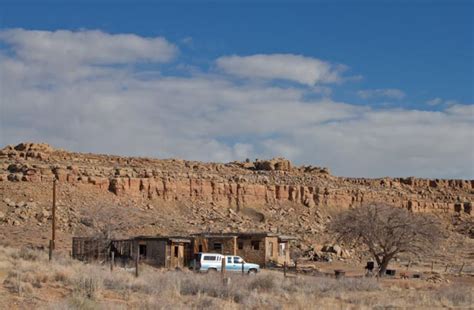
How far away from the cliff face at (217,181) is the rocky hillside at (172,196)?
11cm

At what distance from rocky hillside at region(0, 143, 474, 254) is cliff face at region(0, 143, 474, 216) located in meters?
0.11

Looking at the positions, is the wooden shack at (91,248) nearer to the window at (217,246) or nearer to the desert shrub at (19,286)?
the window at (217,246)

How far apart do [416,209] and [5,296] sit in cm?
8263

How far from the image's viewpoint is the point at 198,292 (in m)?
24.1

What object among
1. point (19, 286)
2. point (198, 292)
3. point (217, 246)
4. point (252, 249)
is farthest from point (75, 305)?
point (252, 249)

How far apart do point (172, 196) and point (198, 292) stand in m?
50.7

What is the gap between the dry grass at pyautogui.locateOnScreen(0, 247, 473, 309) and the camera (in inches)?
829

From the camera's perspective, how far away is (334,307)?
2323 centimetres

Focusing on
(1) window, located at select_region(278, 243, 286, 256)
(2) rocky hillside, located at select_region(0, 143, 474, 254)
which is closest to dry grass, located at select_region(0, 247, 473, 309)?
(1) window, located at select_region(278, 243, 286, 256)

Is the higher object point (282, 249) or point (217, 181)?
point (217, 181)

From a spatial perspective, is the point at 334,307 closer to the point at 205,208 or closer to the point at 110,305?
the point at 110,305

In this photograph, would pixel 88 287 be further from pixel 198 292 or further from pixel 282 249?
pixel 282 249

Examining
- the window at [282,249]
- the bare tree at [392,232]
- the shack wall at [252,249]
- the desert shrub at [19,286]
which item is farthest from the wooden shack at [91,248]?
the desert shrub at [19,286]

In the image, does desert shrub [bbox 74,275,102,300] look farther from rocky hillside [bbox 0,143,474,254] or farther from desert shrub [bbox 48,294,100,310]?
rocky hillside [bbox 0,143,474,254]
